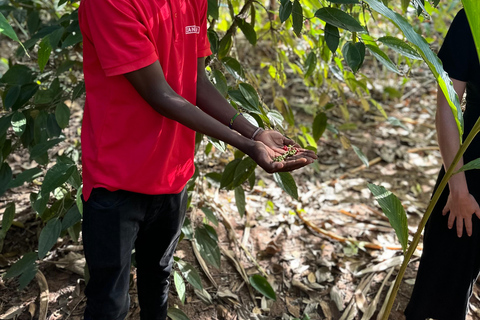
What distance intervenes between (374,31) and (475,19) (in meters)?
3.30

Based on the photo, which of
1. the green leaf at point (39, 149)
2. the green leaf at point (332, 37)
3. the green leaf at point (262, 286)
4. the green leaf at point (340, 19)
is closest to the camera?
the green leaf at point (340, 19)

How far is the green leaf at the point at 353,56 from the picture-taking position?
1246 mm

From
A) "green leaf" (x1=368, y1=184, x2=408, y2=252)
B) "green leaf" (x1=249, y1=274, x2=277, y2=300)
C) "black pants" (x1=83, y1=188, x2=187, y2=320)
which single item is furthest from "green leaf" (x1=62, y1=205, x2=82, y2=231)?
"green leaf" (x1=368, y1=184, x2=408, y2=252)

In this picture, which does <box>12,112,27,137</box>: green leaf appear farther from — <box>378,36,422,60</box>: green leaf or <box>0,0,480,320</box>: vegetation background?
<box>378,36,422,60</box>: green leaf

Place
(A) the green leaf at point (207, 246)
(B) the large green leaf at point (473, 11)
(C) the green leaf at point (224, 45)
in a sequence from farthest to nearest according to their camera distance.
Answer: (A) the green leaf at point (207, 246) < (C) the green leaf at point (224, 45) < (B) the large green leaf at point (473, 11)

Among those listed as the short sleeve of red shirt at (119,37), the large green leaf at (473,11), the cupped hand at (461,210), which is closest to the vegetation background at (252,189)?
the large green leaf at (473,11)

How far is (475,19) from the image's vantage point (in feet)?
3.15

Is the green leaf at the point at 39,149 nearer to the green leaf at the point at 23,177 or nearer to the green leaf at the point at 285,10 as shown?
the green leaf at the point at 23,177

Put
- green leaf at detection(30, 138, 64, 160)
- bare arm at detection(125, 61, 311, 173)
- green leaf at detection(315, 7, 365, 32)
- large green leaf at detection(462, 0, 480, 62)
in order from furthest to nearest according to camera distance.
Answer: green leaf at detection(30, 138, 64, 160) < green leaf at detection(315, 7, 365, 32) < bare arm at detection(125, 61, 311, 173) < large green leaf at detection(462, 0, 480, 62)

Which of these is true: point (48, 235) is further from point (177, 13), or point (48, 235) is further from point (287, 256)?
point (287, 256)

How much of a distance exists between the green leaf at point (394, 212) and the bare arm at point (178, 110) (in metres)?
0.26

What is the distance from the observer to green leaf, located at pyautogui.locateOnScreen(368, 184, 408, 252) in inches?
46.8

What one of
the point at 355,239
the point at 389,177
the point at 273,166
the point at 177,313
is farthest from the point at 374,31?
the point at 273,166

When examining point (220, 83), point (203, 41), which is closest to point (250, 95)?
point (220, 83)
